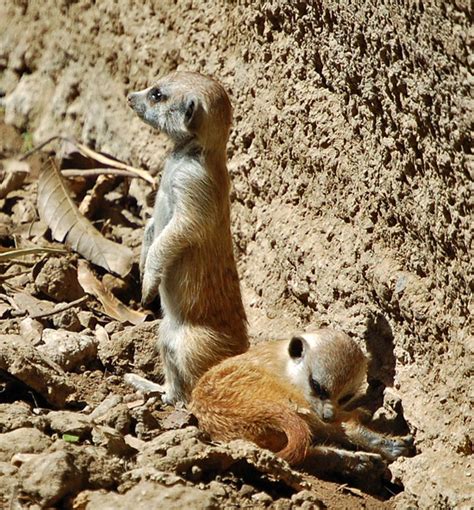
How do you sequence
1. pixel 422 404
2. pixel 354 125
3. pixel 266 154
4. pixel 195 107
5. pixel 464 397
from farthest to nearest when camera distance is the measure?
pixel 266 154
pixel 195 107
pixel 354 125
pixel 422 404
pixel 464 397

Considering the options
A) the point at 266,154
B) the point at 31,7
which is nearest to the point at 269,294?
the point at 266,154

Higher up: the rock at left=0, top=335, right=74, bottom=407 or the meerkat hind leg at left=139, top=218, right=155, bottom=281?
the meerkat hind leg at left=139, top=218, right=155, bottom=281

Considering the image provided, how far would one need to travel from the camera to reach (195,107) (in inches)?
187

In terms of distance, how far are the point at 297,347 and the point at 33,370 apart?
1097 mm

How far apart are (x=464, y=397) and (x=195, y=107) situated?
6.01 feet

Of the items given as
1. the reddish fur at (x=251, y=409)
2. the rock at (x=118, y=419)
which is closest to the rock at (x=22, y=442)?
the rock at (x=118, y=419)

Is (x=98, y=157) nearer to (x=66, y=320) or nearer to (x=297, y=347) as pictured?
(x=66, y=320)

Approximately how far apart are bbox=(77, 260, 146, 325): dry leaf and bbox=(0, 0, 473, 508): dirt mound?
0.25 meters

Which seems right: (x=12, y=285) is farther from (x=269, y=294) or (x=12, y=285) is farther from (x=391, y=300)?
(x=391, y=300)

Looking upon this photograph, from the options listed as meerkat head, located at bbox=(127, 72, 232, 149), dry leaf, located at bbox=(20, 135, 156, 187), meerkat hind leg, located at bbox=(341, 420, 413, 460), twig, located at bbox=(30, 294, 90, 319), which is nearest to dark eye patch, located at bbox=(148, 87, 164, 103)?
meerkat head, located at bbox=(127, 72, 232, 149)

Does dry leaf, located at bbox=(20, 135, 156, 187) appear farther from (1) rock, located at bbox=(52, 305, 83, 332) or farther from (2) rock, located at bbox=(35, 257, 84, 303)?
(1) rock, located at bbox=(52, 305, 83, 332)

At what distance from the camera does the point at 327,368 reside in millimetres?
4383

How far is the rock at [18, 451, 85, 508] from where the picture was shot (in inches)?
126

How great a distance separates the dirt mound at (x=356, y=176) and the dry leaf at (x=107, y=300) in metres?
0.25
